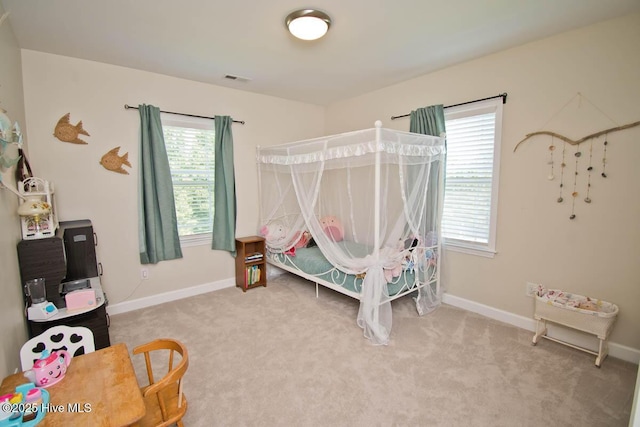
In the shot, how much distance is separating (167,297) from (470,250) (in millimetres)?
3556

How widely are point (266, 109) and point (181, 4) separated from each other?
2.21 m

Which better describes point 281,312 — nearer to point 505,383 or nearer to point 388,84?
point 505,383

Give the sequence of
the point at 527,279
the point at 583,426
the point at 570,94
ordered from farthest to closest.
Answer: the point at 527,279 → the point at 570,94 → the point at 583,426

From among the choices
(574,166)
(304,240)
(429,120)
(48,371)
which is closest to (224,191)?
(304,240)

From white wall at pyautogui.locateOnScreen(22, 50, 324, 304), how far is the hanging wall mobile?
337 cm

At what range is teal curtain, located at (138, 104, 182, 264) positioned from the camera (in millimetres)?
3209

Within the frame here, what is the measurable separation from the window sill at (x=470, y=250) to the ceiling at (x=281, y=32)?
195cm

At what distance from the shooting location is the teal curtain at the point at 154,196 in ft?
10.5

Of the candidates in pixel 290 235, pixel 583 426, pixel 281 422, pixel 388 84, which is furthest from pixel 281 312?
pixel 388 84

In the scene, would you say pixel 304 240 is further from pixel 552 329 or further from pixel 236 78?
pixel 552 329

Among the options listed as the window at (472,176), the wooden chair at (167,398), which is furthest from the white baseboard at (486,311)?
the wooden chair at (167,398)

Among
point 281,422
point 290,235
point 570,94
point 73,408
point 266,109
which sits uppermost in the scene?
point 266,109

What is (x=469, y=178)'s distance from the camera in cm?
314

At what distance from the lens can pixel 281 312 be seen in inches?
127
